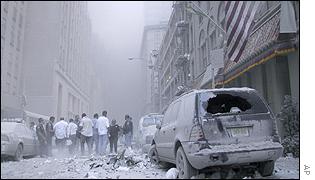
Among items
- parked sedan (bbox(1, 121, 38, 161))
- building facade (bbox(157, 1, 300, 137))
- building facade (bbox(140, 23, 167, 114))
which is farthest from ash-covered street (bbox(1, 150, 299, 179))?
building facade (bbox(157, 1, 300, 137))

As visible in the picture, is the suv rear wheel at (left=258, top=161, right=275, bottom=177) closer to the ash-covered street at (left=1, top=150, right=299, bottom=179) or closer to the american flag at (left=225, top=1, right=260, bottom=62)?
the ash-covered street at (left=1, top=150, right=299, bottom=179)

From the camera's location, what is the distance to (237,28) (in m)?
8.86

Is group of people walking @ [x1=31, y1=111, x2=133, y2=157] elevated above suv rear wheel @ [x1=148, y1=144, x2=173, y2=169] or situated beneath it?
elevated above

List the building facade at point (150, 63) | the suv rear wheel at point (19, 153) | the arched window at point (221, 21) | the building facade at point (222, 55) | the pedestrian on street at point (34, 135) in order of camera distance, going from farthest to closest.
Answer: the arched window at point (221, 21)
the building facade at point (222, 55)
the building facade at point (150, 63)
the pedestrian on street at point (34, 135)
the suv rear wheel at point (19, 153)

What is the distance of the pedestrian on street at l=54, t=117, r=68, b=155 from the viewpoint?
450 centimetres

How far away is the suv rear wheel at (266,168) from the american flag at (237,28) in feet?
12.7

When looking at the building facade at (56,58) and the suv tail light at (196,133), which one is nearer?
the building facade at (56,58)

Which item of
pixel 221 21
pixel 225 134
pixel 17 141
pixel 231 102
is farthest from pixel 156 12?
pixel 221 21

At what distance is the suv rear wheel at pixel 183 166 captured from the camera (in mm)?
4790

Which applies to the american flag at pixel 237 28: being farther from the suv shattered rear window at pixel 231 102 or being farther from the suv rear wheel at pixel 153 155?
the suv shattered rear window at pixel 231 102

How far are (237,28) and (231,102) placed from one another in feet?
13.2

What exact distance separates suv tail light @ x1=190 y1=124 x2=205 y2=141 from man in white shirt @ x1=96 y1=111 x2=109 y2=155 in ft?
4.71

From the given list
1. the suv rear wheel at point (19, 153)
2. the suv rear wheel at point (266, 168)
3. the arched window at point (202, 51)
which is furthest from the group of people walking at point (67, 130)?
the suv rear wheel at point (266, 168)
